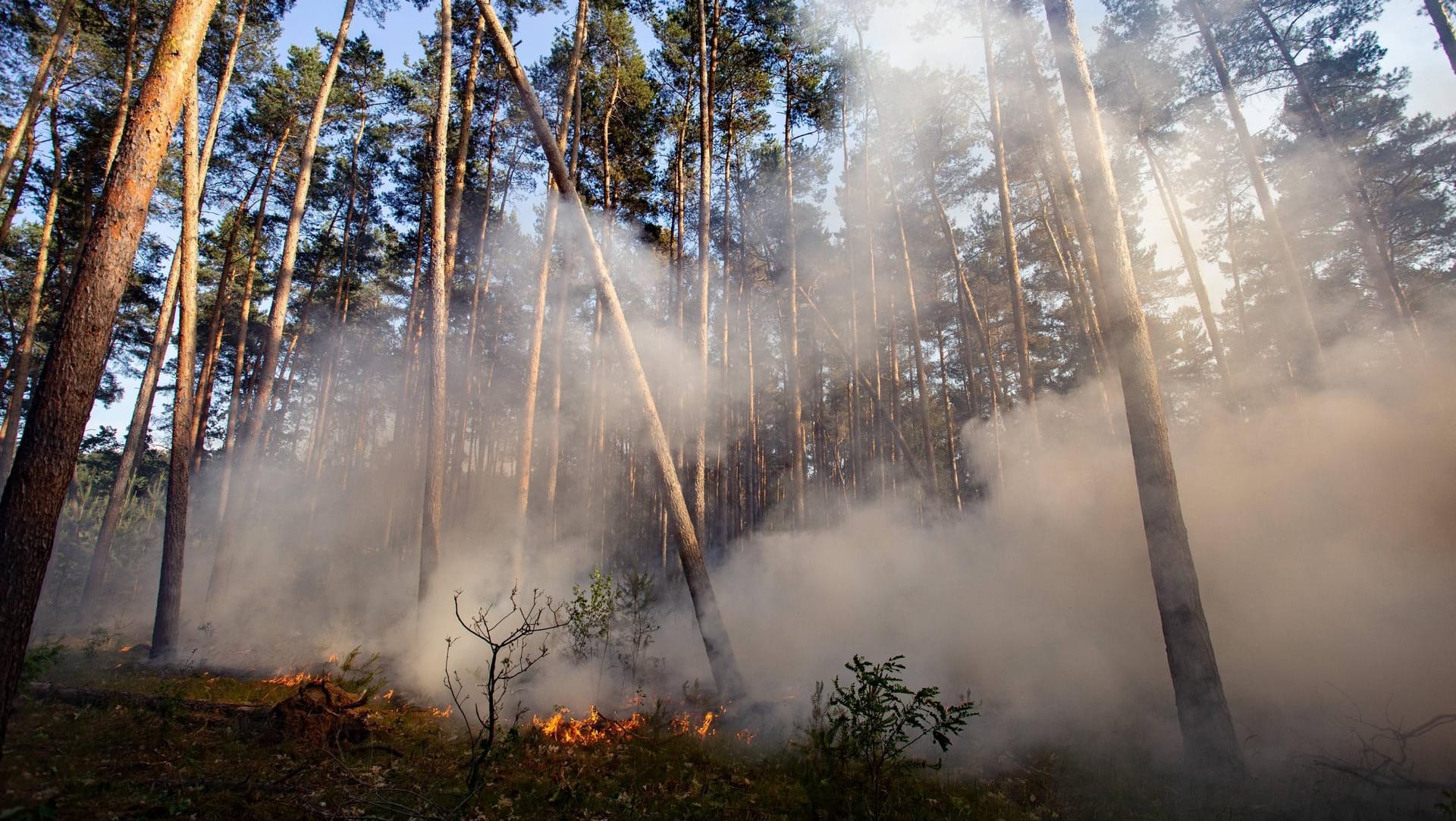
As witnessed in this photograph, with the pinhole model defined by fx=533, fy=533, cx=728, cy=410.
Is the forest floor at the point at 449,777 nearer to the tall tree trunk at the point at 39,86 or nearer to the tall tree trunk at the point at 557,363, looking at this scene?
the tall tree trunk at the point at 557,363

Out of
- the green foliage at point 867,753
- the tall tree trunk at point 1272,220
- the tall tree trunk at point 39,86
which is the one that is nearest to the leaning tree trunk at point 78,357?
the green foliage at point 867,753

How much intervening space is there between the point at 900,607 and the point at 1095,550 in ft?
11.2

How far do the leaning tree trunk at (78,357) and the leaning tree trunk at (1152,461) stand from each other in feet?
28.8

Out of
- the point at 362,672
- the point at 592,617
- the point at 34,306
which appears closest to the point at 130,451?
the point at 34,306

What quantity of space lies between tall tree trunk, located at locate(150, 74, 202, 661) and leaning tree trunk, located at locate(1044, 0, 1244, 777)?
13489mm

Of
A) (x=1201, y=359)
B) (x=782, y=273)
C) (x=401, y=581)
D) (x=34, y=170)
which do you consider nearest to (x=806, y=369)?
(x=782, y=273)

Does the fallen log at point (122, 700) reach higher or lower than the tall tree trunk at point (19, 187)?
lower

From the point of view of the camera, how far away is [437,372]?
9.43m

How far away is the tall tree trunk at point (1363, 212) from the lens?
12047 millimetres

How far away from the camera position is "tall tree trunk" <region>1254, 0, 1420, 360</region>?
12.0 meters

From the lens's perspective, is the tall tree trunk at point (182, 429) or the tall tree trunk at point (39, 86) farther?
the tall tree trunk at point (39, 86)

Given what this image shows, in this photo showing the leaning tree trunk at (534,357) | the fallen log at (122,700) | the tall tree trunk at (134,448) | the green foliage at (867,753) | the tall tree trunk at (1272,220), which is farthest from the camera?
the tall tree trunk at (134,448)

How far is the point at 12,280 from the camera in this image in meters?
17.7

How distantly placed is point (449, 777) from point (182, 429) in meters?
8.64
